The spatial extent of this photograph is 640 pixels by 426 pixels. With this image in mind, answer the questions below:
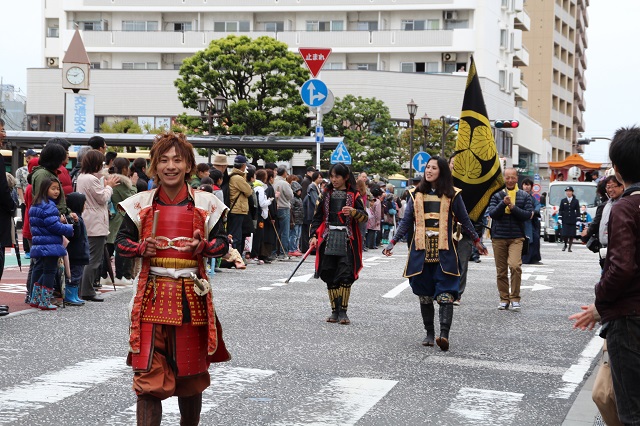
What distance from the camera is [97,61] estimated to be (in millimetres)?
69875

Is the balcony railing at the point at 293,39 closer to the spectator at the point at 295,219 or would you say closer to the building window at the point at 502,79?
the building window at the point at 502,79

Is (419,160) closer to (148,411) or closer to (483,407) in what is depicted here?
(483,407)

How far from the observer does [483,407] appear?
22.6 ft

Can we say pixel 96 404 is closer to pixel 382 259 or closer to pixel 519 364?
pixel 519 364

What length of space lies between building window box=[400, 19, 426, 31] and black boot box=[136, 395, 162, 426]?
210 ft

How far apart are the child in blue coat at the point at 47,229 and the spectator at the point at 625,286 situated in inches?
293

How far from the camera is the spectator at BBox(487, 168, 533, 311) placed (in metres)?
12.8

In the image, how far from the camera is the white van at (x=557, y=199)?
3691 centimetres

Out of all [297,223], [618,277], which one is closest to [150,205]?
[618,277]

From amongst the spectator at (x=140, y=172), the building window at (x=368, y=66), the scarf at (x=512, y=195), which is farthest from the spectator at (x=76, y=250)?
the building window at (x=368, y=66)

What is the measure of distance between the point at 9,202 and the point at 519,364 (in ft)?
17.6

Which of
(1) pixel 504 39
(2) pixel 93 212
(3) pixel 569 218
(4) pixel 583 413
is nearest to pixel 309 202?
(2) pixel 93 212

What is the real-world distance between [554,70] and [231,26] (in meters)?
38.6

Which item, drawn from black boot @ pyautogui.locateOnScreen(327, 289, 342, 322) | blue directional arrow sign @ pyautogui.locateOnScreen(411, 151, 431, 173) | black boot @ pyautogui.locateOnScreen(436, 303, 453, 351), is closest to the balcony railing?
blue directional arrow sign @ pyautogui.locateOnScreen(411, 151, 431, 173)
